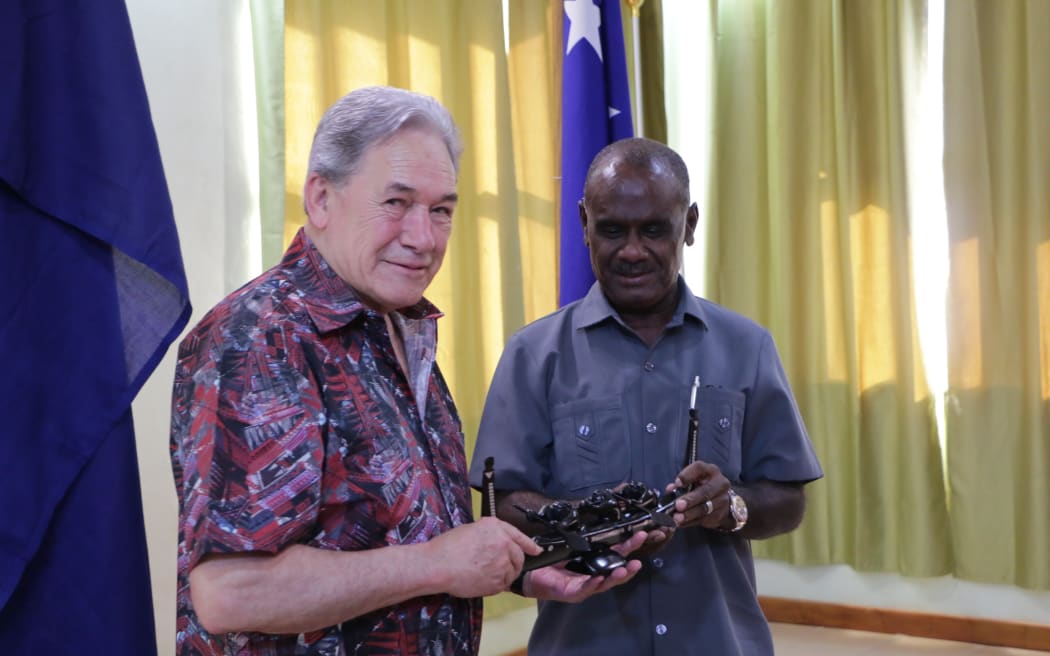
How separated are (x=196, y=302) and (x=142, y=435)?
449 mm

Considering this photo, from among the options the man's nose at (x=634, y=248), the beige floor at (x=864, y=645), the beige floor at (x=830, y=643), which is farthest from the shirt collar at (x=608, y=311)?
the beige floor at (x=864, y=645)

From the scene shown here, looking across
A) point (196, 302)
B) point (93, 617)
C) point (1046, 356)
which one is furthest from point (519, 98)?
point (93, 617)

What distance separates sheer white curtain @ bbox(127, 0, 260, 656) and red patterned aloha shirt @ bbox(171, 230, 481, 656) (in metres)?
1.63

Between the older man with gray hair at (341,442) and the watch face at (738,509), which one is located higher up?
the older man with gray hair at (341,442)

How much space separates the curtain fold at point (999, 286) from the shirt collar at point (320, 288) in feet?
13.9

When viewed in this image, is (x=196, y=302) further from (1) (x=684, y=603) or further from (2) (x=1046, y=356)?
(2) (x=1046, y=356)

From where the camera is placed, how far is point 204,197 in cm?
310

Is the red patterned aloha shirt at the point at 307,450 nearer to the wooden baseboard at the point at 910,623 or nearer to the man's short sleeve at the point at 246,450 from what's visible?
the man's short sleeve at the point at 246,450

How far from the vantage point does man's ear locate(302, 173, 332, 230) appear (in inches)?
55.6

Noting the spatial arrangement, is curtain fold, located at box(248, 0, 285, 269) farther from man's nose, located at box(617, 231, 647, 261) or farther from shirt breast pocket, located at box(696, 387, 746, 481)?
shirt breast pocket, located at box(696, 387, 746, 481)

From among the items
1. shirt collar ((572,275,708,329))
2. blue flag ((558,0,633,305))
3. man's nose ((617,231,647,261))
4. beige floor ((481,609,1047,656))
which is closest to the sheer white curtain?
blue flag ((558,0,633,305))

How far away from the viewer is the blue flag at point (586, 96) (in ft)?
13.1

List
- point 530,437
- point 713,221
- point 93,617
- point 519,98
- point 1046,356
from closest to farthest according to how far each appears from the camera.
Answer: point 93,617 → point 530,437 → point 519,98 → point 1046,356 → point 713,221

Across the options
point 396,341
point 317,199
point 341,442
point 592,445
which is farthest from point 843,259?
point 341,442
